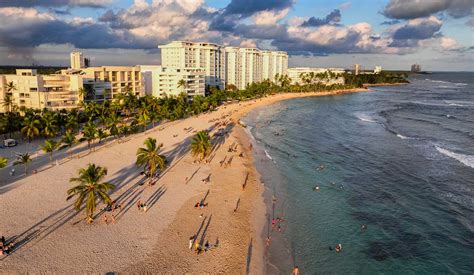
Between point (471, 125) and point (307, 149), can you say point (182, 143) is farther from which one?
point (471, 125)

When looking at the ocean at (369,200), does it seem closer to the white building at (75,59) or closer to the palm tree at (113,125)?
the palm tree at (113,125)

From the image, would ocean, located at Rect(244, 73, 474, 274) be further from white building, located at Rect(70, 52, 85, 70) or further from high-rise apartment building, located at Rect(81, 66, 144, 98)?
white building, located at Rect(70, 52, 85, 70)

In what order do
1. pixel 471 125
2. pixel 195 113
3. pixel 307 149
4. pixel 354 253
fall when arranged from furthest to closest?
pixel 195 113 → pixel 471 125 → pixel 307 149 → pixel 354 253

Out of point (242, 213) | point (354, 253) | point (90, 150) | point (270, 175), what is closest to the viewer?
point (354, 253)

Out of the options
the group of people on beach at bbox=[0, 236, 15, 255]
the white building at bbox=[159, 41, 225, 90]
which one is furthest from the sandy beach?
the white building at bbox=[159, 41, 225, 90]

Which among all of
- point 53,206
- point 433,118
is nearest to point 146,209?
point 53,206

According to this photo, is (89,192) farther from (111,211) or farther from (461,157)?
(461,157)
